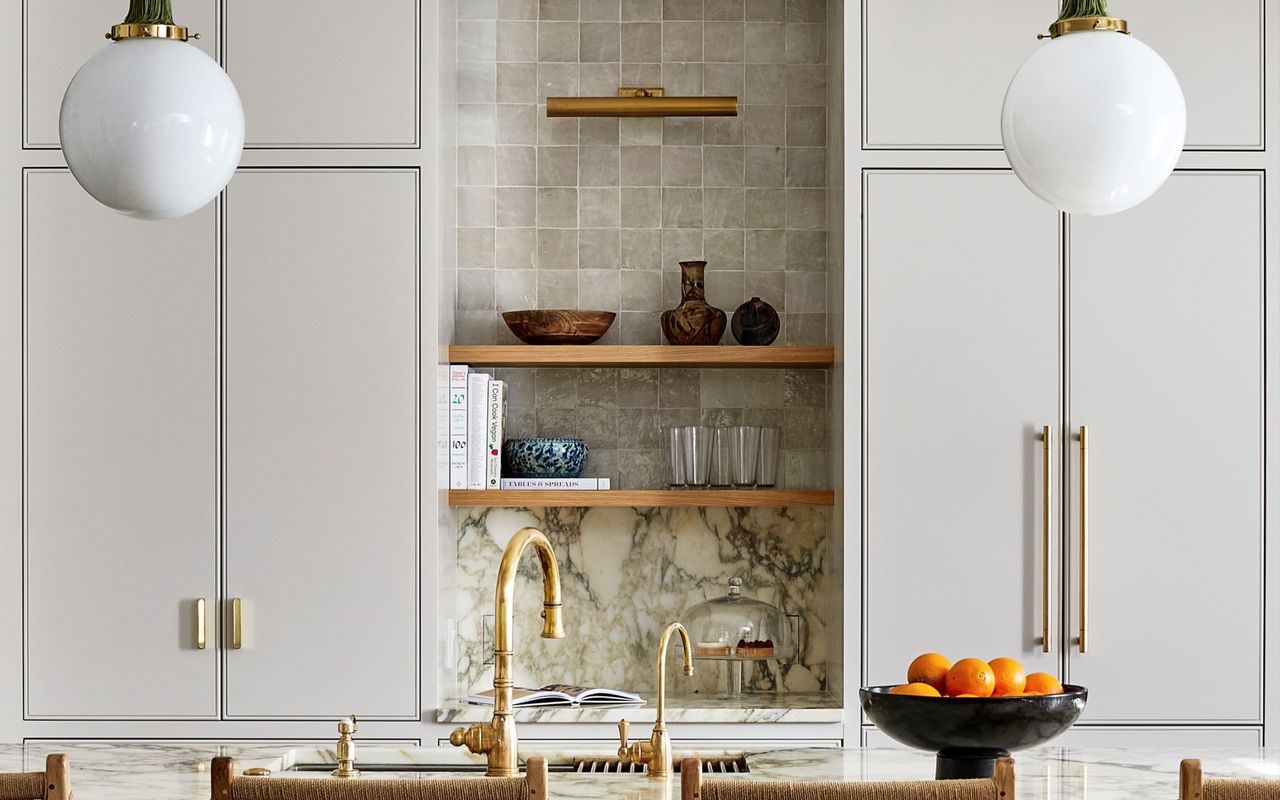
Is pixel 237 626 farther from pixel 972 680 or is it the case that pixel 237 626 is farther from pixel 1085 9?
pixel 1085 9

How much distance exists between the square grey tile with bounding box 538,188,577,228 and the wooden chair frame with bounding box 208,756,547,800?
2.09m

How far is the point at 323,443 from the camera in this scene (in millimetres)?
2926

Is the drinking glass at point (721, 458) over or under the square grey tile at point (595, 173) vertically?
under

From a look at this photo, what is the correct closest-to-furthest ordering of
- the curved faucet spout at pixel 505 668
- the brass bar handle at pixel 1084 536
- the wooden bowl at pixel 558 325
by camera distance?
the curved faucet spout at pixel 505 668 → the brass bar handle at pixel 1084 536 → the wooden bowl at pixel 558 325

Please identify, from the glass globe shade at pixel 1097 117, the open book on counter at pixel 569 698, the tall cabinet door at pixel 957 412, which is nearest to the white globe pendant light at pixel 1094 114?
the glass globe shade at pixel 1097 117

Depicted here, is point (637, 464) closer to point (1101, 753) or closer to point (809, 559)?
point (809, 559)

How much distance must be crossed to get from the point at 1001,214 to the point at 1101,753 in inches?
49.5

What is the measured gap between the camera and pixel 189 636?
2914 millimetres

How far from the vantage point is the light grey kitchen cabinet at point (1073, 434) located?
2.89m

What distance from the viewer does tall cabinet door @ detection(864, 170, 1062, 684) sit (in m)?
2.89

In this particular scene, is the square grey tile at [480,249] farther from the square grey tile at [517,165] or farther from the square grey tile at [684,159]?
the square grey tile at [684,159]

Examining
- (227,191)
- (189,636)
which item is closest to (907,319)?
(227,191)

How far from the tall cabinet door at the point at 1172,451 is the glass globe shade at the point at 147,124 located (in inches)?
80.0

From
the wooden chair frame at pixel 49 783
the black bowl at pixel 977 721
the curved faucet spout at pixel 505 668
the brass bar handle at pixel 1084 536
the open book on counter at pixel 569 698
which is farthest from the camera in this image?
the open book on counter at pixel 569 698
